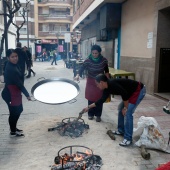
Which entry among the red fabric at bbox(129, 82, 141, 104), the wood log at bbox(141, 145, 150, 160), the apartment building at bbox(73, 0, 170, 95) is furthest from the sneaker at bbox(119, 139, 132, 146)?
the apartment building at bbox(73, 0, 170, 95)

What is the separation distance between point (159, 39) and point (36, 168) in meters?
6.22

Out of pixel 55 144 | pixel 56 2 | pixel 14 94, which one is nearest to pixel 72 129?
pixel 55 144

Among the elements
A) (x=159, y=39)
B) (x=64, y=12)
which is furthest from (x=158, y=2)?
(x=64, y=12)

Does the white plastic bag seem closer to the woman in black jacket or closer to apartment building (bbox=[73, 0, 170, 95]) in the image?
the woman in black jacket

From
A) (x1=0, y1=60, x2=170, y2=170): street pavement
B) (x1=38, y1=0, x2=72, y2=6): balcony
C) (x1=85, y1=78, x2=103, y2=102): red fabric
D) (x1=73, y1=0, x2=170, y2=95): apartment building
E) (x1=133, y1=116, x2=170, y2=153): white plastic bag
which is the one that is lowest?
(x1=0, y1=60, x2=170, y2=170): street pavement

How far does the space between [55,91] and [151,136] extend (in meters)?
1.91

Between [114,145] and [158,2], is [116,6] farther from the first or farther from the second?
[114,145]

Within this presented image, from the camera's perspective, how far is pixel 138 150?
4.00 metres

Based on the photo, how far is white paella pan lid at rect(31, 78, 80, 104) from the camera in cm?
421

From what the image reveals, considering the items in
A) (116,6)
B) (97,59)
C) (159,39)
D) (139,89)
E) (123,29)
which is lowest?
(139,89)

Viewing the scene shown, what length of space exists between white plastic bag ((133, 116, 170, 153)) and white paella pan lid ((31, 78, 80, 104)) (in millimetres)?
1352

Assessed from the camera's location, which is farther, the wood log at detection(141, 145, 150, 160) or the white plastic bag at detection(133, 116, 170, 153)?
the white plastic bag at detection(133, 116, 170, 153)

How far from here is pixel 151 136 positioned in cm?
405

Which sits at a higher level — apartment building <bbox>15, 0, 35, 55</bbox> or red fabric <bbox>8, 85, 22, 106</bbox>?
apartment building <bbox>15, 0, 35, 55</bbox>
